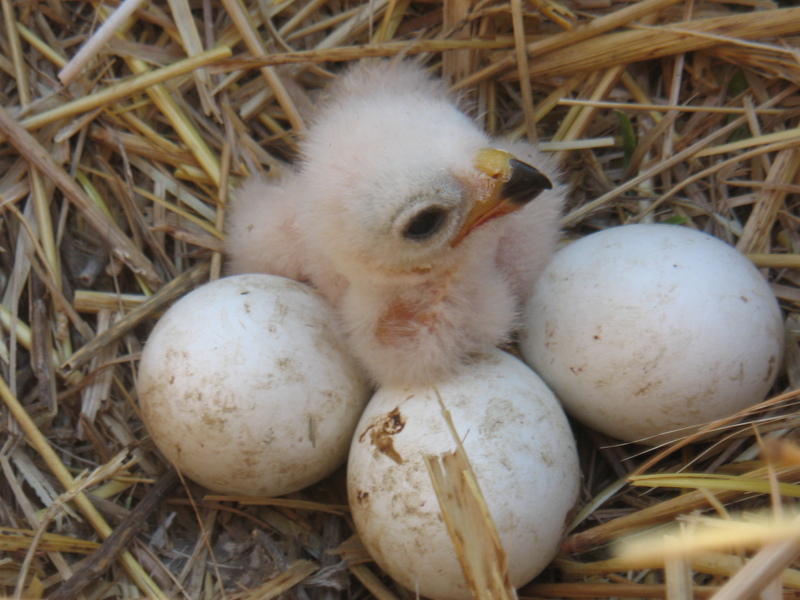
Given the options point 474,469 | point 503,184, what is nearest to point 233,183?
point 503,184

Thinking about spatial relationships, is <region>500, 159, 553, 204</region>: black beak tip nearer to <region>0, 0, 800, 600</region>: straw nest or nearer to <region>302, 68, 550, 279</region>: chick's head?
<region>302, 68, 550, 279</region>: chick's head

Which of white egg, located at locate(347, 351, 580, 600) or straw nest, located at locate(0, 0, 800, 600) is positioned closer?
white egg, located at locate(347, 351, 580, 600)

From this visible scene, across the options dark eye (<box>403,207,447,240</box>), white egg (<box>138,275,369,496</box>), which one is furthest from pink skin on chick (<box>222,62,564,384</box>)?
white egg (<box>138,275,369,496</box>)

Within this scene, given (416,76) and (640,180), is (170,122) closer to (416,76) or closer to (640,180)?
(416,76)

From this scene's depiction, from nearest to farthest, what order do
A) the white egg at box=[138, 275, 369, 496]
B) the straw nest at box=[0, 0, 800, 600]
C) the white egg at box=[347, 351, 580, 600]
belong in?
the white egg at box=[347, 351, 580, 600], the white egg at box=[138, 275, 369, 496], the straw nest at box=[0, 0, 800, 600]

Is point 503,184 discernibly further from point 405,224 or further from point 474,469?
point 474,469

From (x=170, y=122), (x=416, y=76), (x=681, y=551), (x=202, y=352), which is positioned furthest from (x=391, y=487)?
(x=170, y=122)
